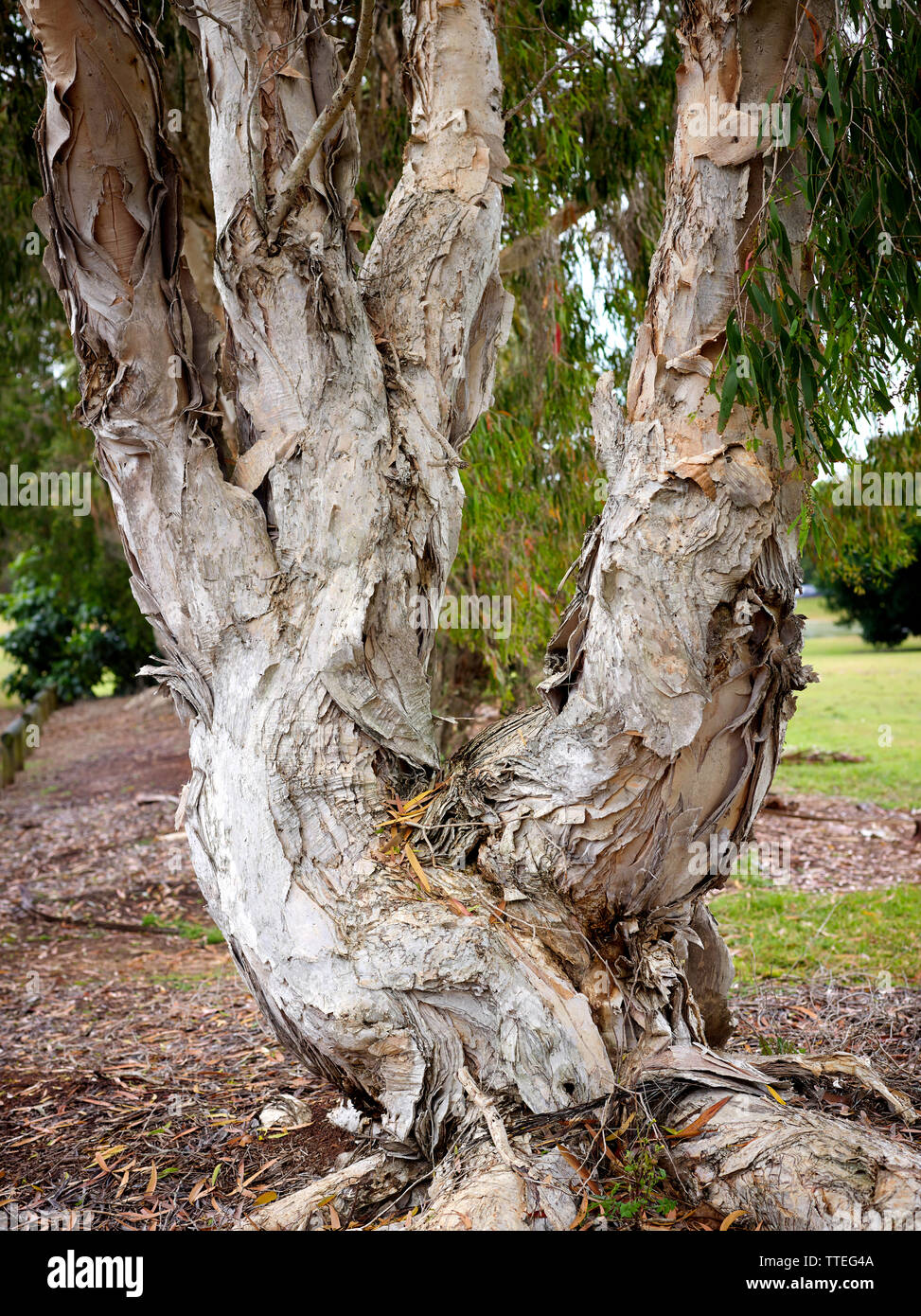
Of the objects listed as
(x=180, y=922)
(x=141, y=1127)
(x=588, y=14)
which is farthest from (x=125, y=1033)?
(x=588, y=14)

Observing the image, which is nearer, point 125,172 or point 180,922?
point 125,172

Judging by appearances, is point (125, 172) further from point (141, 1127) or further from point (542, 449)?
point (542, 449)

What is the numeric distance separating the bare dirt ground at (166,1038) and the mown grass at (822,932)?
309 millimetres

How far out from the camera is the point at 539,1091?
2.52 meters

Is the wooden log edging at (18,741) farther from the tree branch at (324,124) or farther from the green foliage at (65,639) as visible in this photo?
the tree branch at (324,124)

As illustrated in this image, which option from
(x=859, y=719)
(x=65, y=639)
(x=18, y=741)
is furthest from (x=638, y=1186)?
(x=65, y=639)

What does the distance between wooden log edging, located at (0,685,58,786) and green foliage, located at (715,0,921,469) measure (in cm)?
810

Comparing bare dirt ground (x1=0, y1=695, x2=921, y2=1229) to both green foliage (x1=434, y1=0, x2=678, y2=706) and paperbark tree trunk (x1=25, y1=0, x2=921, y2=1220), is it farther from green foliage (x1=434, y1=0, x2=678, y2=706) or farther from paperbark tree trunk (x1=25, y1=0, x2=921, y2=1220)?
green foliage (x1=434, y1=0, x2=678, y2=706)

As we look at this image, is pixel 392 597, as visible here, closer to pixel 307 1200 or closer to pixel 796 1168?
pixel 307 1200

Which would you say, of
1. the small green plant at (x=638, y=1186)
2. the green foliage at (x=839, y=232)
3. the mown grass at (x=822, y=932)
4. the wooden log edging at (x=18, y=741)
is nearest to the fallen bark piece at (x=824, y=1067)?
the small green plant at (x=638, y=1186)

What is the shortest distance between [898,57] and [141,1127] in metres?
3.56

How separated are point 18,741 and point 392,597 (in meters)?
9.91

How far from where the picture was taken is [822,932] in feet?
17.1

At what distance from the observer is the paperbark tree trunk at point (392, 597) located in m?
2.49
